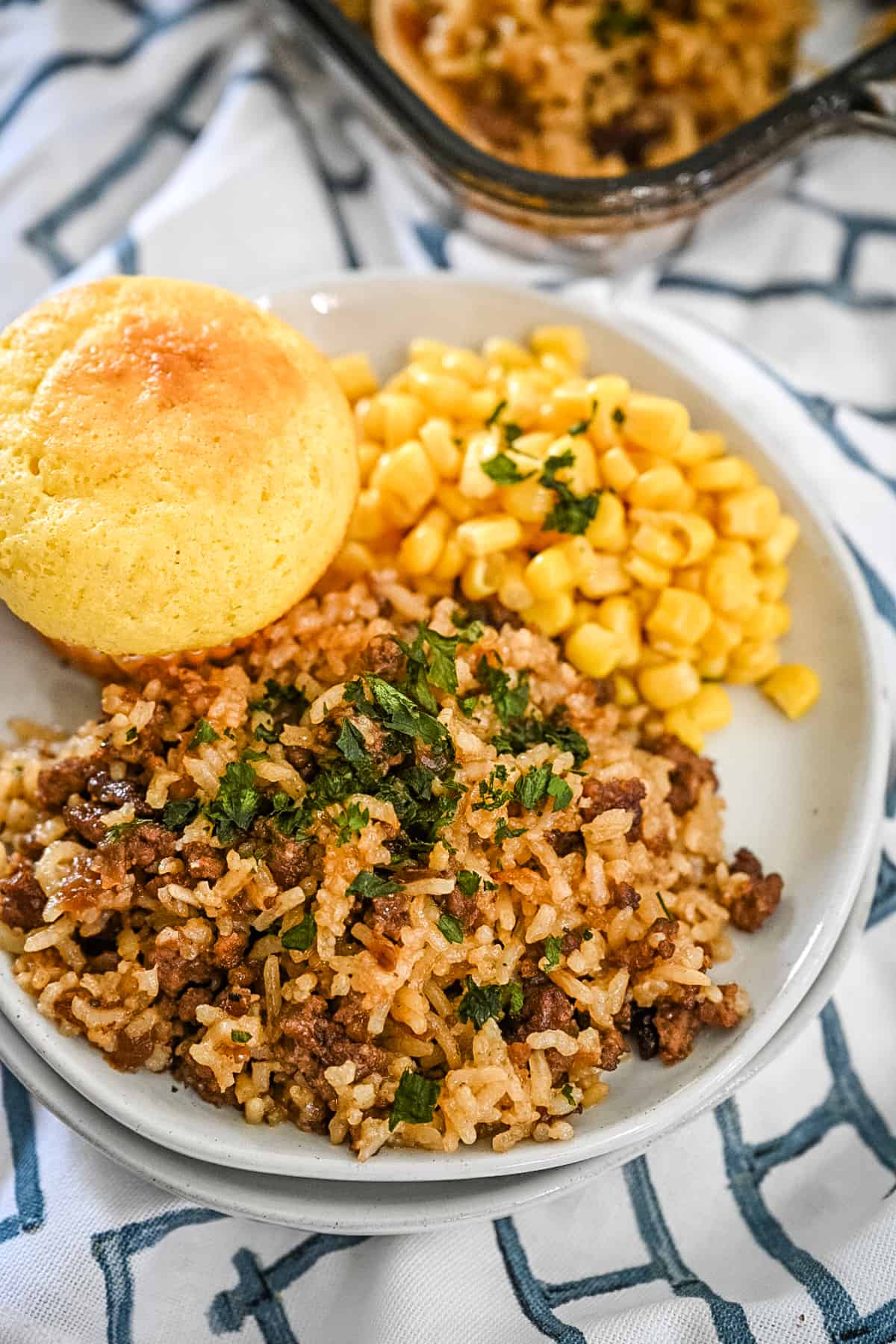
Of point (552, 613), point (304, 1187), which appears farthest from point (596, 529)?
point (304, 1187)

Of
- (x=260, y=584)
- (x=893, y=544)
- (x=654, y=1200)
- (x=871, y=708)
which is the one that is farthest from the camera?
(x=893, y=544)

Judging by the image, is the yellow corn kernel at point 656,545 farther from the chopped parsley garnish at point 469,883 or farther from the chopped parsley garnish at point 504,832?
the chopped parsley garnish at point 469,883

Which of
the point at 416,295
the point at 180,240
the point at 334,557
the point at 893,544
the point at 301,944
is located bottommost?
the point at 893,544

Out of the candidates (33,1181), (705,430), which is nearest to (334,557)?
(705,430)

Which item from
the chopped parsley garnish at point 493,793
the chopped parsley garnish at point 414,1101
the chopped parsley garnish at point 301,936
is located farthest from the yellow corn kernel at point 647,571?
the chopped parsley garnish at point 414,1101

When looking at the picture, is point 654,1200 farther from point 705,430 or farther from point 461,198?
point 461,198

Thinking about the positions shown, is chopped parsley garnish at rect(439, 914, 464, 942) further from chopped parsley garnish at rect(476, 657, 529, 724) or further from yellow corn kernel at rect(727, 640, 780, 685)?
yellow corn kernel at rect(727, 640, 780, 685)

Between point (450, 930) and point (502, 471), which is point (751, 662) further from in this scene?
point (450, 930)
